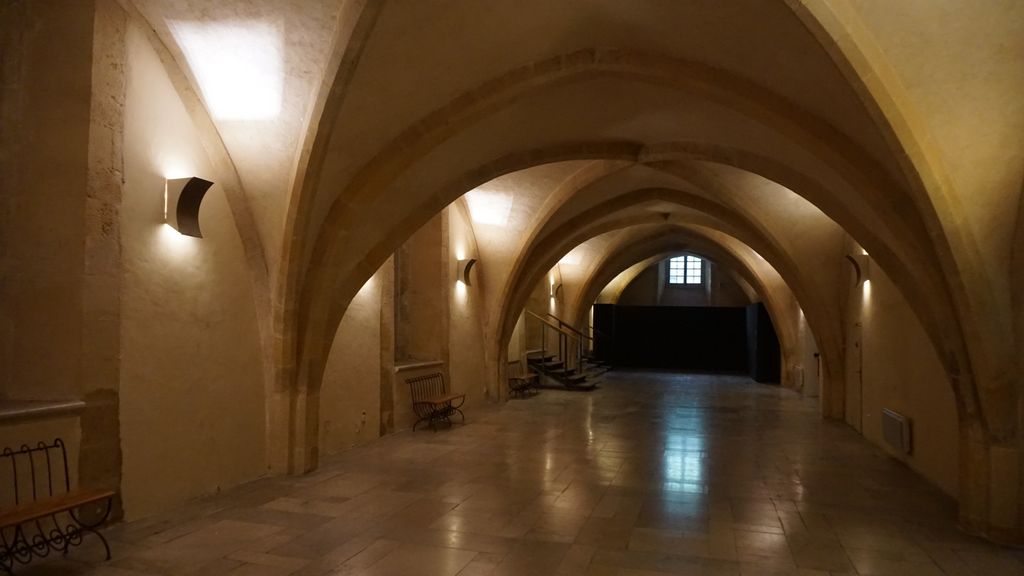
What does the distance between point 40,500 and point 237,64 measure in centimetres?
314

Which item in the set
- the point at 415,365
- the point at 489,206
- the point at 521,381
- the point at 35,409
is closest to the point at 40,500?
the point at 35,409

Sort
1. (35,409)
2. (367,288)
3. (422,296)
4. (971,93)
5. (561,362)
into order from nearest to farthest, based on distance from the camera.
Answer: (35,409) → (971,93) → (367,288) → (422,296) → (561,362)

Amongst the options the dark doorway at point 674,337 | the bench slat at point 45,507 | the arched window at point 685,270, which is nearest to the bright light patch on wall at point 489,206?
the bench slat at point 45,507

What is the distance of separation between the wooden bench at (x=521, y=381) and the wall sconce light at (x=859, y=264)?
588 centimetres

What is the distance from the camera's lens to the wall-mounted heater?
626 centimetres

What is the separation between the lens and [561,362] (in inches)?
580

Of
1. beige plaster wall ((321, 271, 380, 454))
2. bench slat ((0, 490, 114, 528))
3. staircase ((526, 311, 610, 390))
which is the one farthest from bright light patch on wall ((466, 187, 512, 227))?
bench slat ((0, 490, 114, 528))

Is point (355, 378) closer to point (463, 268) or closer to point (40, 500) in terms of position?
point (463, 268)

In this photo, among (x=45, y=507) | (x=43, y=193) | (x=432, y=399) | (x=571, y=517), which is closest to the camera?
(x=45, y=507)

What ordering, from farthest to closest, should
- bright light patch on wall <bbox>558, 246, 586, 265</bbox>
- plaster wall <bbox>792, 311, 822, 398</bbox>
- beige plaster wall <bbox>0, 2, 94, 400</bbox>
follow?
bright light patch on wall <bbox>558, 246, 586, 265</bbox>, plaster wall <bbox>792, 311, 822, 398</bbox>, beige plaster wall <bbox>0, 2, 94, 400</bbox>

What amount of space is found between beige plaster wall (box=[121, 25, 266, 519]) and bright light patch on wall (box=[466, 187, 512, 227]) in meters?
4.60

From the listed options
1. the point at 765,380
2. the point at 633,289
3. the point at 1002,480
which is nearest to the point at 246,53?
the point at 1002,480

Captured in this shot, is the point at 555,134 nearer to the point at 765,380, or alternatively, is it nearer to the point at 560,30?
the point at 560,30

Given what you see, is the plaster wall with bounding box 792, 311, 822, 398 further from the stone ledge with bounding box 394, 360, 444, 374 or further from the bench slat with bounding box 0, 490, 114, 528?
the bench slat with bounding box 0, 490, 114, 528
